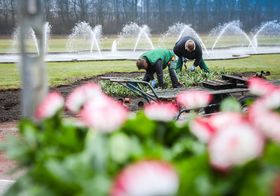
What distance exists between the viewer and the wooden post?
6.20ft

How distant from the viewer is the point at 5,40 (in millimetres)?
20312

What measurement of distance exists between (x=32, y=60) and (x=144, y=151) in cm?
81

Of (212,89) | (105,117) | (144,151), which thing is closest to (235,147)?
(144,151)

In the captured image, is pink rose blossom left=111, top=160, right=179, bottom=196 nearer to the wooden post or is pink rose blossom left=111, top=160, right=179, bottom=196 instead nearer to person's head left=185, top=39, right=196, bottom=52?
the wooden post

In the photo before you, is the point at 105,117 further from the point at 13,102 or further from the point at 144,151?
the point at 13,102

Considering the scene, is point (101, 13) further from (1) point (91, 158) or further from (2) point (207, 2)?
(1) point (91, 158)

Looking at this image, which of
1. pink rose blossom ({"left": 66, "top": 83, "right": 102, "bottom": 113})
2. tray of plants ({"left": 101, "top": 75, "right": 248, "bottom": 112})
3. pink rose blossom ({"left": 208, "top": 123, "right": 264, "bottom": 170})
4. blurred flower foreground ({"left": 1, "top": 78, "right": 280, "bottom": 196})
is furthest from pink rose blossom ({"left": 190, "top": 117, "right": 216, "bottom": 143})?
tray of plants ({"left": 101, "top": 75, "right": 248, "bottom": 112})

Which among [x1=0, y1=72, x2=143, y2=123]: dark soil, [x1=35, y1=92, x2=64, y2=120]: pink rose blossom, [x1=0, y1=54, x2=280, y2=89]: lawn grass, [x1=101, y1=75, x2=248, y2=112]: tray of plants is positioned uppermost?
[x1=35, y1=92, x2=64, y2=120]: pink rose blossom

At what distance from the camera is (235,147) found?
1.20 meters

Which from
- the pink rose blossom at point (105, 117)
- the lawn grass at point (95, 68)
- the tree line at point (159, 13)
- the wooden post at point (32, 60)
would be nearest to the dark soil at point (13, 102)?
the lawn grass at point (95, 68)

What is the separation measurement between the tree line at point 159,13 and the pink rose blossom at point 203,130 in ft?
70.9

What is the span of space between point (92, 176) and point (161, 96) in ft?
17.9

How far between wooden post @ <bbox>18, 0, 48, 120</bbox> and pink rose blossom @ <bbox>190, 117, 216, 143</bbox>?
686mm

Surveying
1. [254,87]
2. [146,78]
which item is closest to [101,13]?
[146,78]
